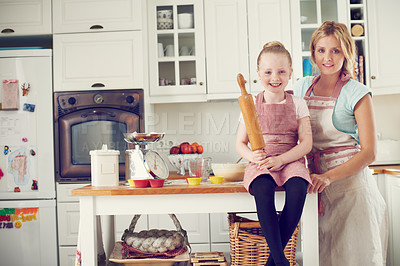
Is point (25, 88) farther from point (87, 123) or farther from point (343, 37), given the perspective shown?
point (343, 37)

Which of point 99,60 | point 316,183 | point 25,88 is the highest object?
point 99,60

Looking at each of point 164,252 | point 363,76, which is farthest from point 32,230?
point 363,76

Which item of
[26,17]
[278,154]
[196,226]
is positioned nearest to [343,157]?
[278,154]

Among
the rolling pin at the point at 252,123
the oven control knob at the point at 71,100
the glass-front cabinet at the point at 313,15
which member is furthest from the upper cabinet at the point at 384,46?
the oven control knob at the point at 71,100

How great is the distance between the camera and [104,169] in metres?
1.63

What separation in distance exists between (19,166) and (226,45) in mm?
1848

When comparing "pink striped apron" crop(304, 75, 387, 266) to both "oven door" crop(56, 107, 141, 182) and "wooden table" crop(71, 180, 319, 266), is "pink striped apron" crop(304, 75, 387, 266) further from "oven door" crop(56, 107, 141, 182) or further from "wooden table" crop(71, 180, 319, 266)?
"oven door" crop(56, 107, 141, 182)

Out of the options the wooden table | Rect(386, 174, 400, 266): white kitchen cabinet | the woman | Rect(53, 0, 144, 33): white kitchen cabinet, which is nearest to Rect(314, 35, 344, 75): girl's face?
the woman

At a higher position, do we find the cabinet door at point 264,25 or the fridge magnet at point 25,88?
the cabinet door at point 264,25

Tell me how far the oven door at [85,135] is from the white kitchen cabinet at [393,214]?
1.90 m

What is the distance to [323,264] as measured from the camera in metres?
1.63

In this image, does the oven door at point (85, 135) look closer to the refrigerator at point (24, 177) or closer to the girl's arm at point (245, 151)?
the refrigerator at point (24, 177)

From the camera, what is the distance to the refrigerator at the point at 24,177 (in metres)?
2.95

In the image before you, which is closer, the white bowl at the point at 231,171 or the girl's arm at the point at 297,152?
the girl's arm at the point at 297,152
